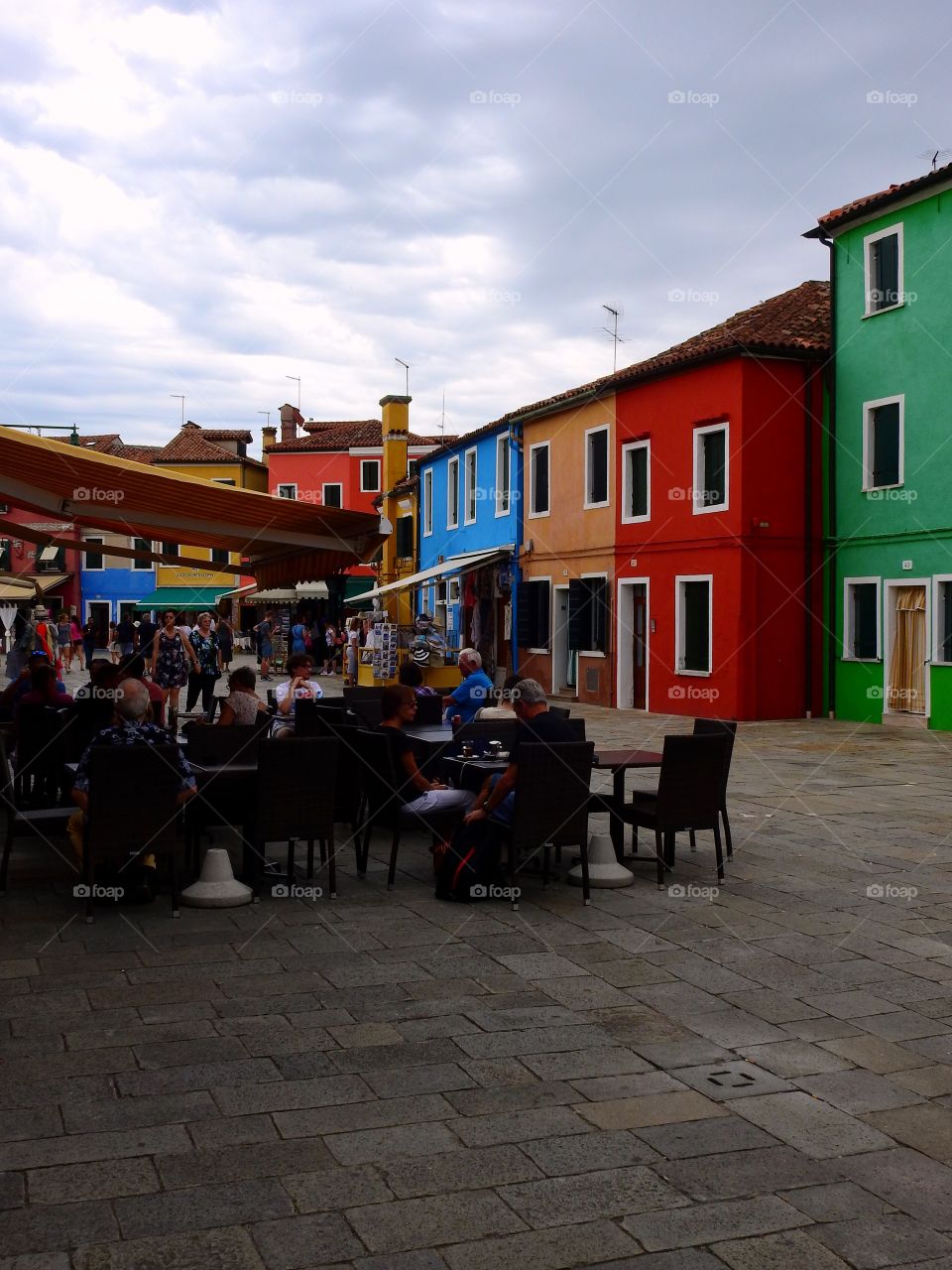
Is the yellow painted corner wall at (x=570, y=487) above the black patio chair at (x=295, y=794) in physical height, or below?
above

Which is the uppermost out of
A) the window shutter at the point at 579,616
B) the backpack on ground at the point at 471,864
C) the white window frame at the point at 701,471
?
the white window frame at the point at 701,471

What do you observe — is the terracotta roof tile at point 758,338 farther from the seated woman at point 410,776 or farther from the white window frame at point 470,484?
the seated woman at point 410,776

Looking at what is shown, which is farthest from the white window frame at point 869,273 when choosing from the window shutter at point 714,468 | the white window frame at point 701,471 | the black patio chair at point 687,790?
the black patio chair at point 687,790

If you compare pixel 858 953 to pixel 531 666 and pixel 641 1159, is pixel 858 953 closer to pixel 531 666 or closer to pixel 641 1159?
pixel 641 1159

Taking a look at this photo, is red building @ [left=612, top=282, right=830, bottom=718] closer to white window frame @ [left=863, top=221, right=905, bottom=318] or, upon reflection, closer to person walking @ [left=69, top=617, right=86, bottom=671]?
white window frame @ [left=863, top=221, right=905, bottom=318]

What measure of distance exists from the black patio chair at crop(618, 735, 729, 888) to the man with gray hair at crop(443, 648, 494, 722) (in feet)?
7.64

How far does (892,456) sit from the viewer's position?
1934 centimetres

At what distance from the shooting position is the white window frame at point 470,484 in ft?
99.6

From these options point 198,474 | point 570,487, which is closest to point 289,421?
point 198,474

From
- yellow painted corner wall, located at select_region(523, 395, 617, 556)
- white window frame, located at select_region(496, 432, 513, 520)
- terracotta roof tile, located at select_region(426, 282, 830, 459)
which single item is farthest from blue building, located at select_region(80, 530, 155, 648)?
terracotta roof tile, located at select_region(426, 282, 830, 459)

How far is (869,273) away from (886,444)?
2751 mm

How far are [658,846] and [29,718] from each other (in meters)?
4.55

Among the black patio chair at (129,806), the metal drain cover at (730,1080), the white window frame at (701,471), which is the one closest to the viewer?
the metal drain cover at (730,1080)

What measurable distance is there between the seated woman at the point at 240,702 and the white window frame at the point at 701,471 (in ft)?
41.6
